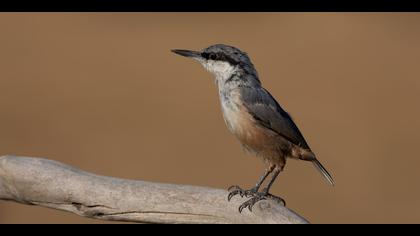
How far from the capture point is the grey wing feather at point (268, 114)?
22.7 ft

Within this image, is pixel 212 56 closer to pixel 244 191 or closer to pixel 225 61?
pixel 225 61

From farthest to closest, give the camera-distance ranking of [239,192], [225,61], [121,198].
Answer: [225,61], [239,192], [121,198]

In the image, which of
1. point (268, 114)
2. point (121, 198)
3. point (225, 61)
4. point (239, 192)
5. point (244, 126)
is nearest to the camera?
point (121, 198)

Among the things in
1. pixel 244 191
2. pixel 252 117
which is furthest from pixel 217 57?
pixel 244 191

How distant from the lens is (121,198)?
6.53 metres

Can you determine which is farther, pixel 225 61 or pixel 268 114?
pixel 225 61

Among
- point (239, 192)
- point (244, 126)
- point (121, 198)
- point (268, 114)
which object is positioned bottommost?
point (121, 198)

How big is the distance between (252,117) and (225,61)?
56cm

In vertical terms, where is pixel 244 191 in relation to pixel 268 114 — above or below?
below

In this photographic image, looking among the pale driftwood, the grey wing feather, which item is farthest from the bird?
the pale driftwood

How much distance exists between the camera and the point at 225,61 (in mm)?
7109

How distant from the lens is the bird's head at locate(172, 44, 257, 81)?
23.2 feet

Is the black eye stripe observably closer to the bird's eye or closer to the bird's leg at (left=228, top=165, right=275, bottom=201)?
the bird's eye

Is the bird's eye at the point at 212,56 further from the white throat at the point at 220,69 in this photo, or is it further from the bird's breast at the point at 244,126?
the bird's breast at the point at 244,126
